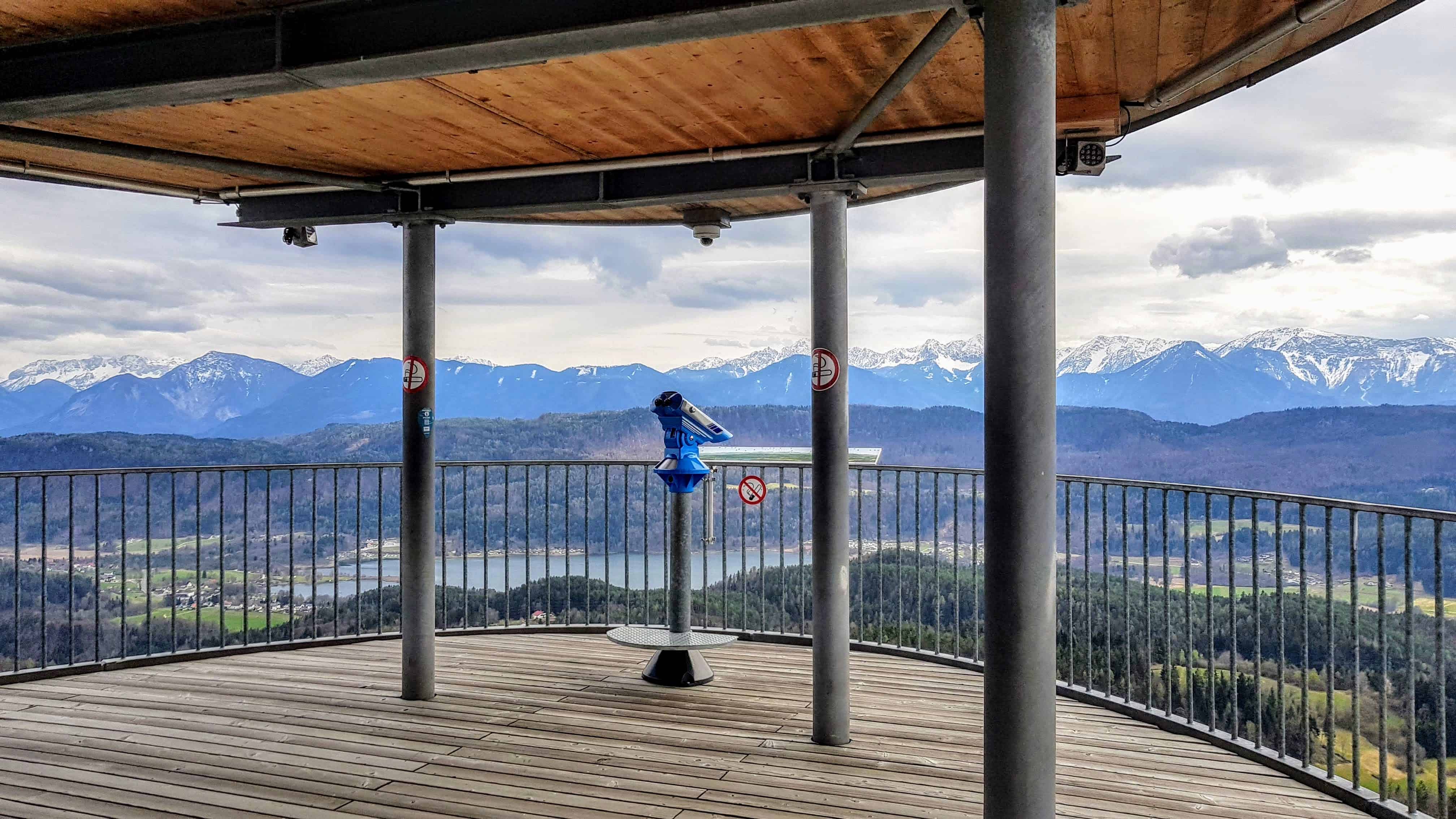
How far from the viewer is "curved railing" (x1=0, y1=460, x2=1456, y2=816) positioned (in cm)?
370

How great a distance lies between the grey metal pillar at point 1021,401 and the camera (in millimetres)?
2357

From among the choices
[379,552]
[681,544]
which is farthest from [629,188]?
[379,552]

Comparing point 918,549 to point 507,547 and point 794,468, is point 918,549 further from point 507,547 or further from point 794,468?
point 507,547

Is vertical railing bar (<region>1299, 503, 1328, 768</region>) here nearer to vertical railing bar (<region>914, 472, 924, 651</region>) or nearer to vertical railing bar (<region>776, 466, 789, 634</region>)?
vertical railing bar (<region>914, 472, 924, 651</region>)

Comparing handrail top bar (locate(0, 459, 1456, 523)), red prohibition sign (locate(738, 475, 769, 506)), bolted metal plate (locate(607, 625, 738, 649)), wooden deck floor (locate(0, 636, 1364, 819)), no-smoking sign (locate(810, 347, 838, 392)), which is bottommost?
wooden deck floor (locate(0, 636, 1364, 819))

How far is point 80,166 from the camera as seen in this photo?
16.0ft

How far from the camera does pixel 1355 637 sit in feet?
11.7

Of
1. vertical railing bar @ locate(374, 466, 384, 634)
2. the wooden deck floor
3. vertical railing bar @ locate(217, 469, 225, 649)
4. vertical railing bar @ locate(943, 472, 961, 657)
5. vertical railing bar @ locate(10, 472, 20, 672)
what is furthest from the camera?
vertical railing bar @ locate(374, 466, 384, 634)

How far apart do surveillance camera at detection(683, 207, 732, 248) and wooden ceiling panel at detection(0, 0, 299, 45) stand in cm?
283

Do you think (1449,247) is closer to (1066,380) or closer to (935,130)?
(1066,380)

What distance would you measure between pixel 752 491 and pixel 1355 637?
11.7 ft

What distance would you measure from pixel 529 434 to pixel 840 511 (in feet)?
39.1

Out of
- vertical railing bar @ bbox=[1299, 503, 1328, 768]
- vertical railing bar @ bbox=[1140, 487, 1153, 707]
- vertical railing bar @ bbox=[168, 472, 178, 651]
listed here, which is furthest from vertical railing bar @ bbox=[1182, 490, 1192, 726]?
vertical railing bar @ bbox=[168, 472, 178, 651]

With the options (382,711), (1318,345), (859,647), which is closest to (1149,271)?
(1318,345)
